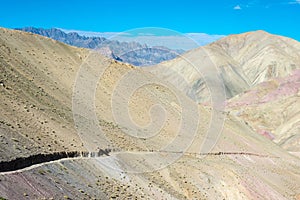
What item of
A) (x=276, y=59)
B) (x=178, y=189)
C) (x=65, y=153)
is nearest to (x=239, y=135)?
(x=178, y=189)

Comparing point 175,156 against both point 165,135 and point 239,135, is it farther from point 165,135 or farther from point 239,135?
point 239,135

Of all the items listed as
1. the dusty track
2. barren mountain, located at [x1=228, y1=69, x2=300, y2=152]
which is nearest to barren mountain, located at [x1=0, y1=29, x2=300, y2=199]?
the dusty track

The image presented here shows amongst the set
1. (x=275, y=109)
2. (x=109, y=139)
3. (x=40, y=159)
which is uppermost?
(x=275, y=109)

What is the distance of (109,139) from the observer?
112 ft

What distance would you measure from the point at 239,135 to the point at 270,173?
10.9 metres

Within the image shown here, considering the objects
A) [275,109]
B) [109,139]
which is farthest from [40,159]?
[275,109]

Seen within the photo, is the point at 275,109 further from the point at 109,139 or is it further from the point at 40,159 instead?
the point at 40,159

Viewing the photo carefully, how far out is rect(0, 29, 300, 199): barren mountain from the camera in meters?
23.8

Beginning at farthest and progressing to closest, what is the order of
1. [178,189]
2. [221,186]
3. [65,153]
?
[221,186], [178,189], [65,153]

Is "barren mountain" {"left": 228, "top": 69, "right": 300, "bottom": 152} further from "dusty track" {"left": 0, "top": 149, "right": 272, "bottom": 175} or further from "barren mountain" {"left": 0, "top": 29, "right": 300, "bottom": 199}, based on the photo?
"dusty track" {"left": 0, "top": 149, "right": 272, "bottom": 175}

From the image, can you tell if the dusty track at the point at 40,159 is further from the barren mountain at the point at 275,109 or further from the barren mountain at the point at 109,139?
the barren mountain at the point at 275,109

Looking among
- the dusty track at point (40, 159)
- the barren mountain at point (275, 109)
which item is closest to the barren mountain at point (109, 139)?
the dusty track at point (40, 159)

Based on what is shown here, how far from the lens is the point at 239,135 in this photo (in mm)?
61156

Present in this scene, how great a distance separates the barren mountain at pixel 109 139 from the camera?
78.0 feet
